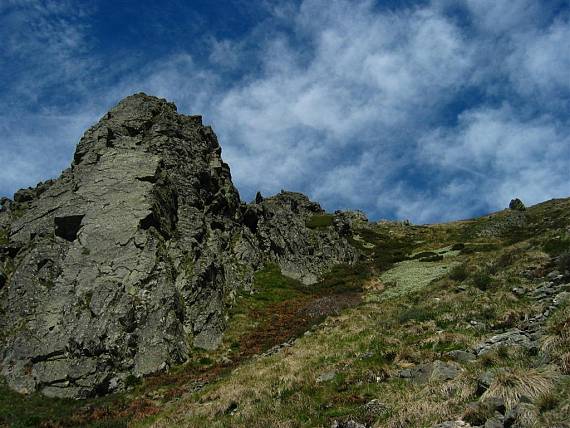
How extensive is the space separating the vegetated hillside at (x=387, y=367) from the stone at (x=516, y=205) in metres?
116

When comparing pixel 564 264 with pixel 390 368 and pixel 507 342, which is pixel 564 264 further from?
pixel 390 368

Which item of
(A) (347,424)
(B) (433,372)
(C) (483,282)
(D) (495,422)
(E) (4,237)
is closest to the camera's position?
(D) (495,422)


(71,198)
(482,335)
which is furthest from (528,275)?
(71,198)

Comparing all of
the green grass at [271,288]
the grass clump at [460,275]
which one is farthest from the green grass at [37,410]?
the grass clump at [460,275]

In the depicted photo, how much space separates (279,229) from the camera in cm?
6147

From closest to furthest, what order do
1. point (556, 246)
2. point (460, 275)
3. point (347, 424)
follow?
point (347, 424)
point (556, 246)
point (460, 275)

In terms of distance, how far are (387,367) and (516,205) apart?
146682 mm

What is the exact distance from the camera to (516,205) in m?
A: 146

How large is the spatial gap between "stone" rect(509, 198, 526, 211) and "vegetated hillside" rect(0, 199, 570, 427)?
11644cm

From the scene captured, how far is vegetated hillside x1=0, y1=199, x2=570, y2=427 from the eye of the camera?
11172 millimetres

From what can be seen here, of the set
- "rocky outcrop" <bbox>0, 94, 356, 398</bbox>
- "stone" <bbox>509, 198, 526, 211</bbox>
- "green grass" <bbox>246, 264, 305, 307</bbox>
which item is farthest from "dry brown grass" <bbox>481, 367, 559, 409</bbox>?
"stone" <bbox>509, 198, 526, 211</bbox>

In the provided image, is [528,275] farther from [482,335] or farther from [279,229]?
[279,229]

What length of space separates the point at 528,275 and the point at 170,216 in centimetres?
2882

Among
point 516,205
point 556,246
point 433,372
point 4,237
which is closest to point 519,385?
point 433,372
